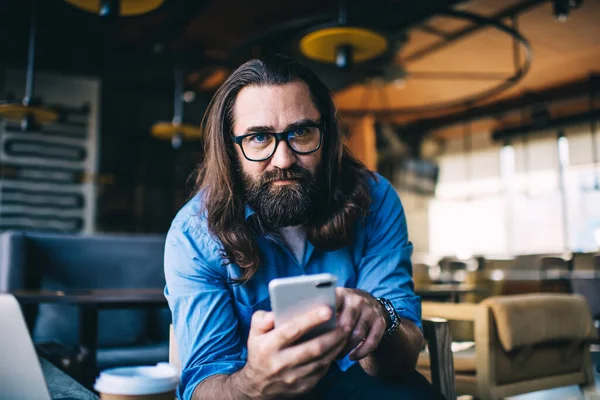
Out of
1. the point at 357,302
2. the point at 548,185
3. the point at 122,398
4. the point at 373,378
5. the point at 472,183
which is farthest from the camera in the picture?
the point at 472,183

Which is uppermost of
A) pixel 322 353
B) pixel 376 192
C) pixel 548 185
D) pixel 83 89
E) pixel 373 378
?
pixel 83 89

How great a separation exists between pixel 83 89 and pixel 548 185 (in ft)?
32.3

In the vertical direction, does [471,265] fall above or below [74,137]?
below

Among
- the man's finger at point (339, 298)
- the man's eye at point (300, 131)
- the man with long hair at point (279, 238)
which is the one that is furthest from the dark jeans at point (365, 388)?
the man's eye at point (300, 131)

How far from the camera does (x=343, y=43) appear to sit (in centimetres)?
391

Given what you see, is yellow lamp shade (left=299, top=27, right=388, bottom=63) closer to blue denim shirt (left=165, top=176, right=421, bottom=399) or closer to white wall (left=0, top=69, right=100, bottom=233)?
blue denim shirt (left=165, top=176, right=421, bottom=399)

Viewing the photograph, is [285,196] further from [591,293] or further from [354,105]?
[354,105]

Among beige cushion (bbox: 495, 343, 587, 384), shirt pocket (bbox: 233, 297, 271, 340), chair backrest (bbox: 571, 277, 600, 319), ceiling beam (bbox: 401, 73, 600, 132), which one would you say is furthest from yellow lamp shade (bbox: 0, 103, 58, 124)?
ceiling beam (bbox: 401, 73, 600, 132)

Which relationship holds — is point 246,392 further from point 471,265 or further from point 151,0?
point 471,265

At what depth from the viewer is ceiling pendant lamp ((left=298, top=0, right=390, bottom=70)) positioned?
12.2 feet

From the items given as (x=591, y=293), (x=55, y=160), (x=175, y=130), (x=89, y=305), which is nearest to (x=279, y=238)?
(x=89, y=305)

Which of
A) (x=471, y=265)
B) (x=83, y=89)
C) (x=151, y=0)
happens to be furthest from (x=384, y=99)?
(x=151, y=0)

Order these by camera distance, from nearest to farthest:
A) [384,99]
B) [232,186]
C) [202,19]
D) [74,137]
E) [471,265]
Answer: [232,186] → [202,19] → [74,137] → [471,265] → [384,99]

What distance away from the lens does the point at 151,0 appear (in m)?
3.23
